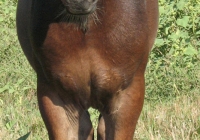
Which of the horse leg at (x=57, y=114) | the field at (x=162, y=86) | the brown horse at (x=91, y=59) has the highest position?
the brown horse at (x=91, y=59)

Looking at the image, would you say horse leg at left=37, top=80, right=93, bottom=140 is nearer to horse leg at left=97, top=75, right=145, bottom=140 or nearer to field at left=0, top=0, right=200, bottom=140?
horse leg at left=97, top=75, right=145, bottom=140

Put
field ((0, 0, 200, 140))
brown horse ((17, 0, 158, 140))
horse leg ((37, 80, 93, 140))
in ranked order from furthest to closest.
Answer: field ((0, 0, 200, 140))
horse leg ((37, 80, 93, 140))
brown horse ((17, 0, 158, 140))

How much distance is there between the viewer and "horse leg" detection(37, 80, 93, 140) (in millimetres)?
3871

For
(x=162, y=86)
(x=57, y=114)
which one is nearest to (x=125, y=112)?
(x=57, y=114)

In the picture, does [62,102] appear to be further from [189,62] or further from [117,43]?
[189,62]

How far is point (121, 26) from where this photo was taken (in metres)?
Answer: 3.59

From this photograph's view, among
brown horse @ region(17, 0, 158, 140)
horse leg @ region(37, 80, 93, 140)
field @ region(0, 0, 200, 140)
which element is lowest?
field @ region(0, 0, 200, 140)

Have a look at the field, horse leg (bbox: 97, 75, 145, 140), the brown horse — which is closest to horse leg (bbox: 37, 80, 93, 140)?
the brown horse

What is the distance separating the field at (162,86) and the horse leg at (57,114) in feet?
3.11

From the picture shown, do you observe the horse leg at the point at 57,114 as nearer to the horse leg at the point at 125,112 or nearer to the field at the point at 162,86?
the horse leg at the point at 125,112

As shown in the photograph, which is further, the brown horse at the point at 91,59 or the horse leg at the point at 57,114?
the horse leg at the point at 57,114

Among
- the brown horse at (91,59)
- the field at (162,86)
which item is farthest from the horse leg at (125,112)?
the field at (162,86)

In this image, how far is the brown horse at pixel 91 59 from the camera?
357 cm

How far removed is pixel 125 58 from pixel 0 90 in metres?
2.87
